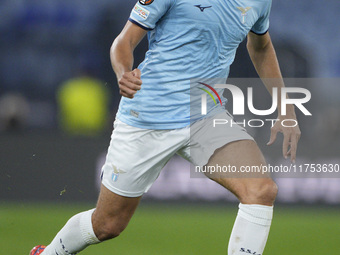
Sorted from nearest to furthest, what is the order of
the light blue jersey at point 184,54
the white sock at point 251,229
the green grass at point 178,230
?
the white sock at point 251,229, the light blue jersey at point 184,54, the green grass at point 178,230

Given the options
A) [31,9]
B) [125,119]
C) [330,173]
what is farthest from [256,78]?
[125,119]

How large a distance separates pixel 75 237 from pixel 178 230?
8.26 feet

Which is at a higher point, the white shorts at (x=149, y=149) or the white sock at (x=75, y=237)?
the white shorts at (x=149, y=149)

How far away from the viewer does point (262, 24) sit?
3998 mm

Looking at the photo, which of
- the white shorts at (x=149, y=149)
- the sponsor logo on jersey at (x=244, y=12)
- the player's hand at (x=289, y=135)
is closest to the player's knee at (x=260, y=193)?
the white shorts at (x=149, y=149)

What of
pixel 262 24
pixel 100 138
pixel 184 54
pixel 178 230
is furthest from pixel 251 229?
pixel 100 138

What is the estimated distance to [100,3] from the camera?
9805mm

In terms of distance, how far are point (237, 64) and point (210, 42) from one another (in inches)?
179

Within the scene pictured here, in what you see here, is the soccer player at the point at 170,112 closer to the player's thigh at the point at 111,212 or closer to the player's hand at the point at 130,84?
the player's thigh at the point at 111,212

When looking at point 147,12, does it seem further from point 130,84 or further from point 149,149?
point 149,149

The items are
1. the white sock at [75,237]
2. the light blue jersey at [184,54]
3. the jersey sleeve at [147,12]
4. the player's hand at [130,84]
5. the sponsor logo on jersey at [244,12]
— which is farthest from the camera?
the white sock at [75,237]

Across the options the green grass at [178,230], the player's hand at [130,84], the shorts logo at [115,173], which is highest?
the player's hand at [130,84]

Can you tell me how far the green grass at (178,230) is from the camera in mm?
5449

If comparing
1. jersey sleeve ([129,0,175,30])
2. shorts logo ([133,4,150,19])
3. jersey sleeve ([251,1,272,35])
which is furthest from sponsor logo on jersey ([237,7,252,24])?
shorts logo ([133,4,150,19])
